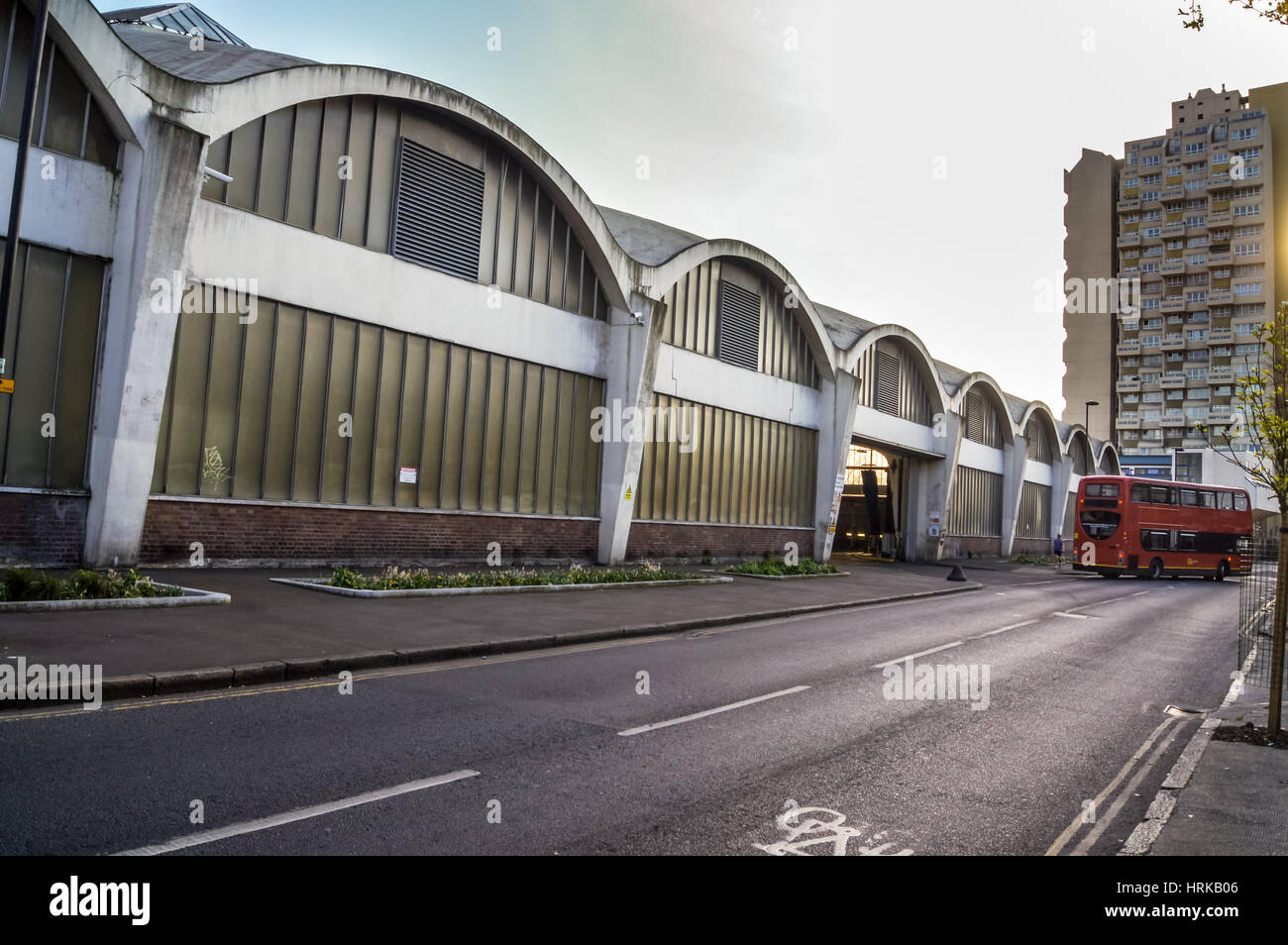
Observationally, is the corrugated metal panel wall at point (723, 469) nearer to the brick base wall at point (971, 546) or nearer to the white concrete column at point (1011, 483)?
the brick base wall at point (971, 546)

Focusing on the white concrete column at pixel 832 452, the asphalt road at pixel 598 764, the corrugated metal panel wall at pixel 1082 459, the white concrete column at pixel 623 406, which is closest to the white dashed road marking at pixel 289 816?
the asphalt road at pixel 598 764

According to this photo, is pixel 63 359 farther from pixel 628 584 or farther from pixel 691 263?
pixel 691 263

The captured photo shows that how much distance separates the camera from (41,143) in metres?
14.5

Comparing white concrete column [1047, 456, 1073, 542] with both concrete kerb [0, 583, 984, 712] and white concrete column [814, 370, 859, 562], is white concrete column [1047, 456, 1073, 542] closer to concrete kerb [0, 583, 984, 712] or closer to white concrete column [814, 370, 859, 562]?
white concrete column [814, 370, 859, 562]

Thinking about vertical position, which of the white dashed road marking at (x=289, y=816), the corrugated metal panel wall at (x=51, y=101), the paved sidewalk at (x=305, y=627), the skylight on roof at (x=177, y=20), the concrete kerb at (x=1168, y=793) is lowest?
the white dashed road marking at (x=289, y=816)

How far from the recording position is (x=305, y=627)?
35.6ft

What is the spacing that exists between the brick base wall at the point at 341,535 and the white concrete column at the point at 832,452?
13.3m

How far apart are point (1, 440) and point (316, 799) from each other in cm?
1253

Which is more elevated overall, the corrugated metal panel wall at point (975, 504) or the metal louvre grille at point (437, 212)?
the metal louvre grille at point (437, 212)

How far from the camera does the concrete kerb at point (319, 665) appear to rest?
746cm

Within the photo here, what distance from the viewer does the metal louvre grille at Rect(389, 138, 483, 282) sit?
20.2 meters

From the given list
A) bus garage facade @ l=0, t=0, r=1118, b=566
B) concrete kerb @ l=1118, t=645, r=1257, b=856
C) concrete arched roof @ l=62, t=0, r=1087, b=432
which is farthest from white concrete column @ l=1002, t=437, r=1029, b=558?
concrete kerb @ l=1118, t=645, r=1257, b=856

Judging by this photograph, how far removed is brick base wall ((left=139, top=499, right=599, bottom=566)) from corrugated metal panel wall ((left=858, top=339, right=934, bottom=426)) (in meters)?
18.4
